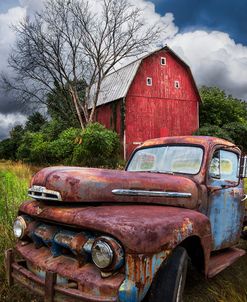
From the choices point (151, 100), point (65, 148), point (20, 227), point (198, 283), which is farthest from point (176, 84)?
point (20, 227)

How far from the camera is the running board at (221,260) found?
3850 millimetres

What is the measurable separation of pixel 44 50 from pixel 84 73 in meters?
3.31

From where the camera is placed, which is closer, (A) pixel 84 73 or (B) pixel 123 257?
(B) pixel 123 257

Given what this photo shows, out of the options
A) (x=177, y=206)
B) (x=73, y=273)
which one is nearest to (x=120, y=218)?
(x=73, y=273)

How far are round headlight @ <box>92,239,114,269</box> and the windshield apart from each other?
1.78m

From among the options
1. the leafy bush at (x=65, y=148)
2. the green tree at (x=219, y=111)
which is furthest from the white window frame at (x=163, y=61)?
the leafy bush at (x=65, y=148)

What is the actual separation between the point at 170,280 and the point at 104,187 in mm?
A: 945

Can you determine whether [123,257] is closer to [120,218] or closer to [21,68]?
[120,218]

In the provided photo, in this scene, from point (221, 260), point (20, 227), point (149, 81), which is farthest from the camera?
point (149, 81)

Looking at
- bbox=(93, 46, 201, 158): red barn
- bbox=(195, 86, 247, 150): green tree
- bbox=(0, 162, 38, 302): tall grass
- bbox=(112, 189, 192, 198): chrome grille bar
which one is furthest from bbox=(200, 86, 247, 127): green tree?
bbox=(112, 189, 192, 198): chrome grille bar

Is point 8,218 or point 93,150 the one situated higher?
point 93,150

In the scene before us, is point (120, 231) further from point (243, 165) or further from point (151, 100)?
point (151, 100)

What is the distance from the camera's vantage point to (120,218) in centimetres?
291

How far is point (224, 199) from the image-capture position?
4.51m
